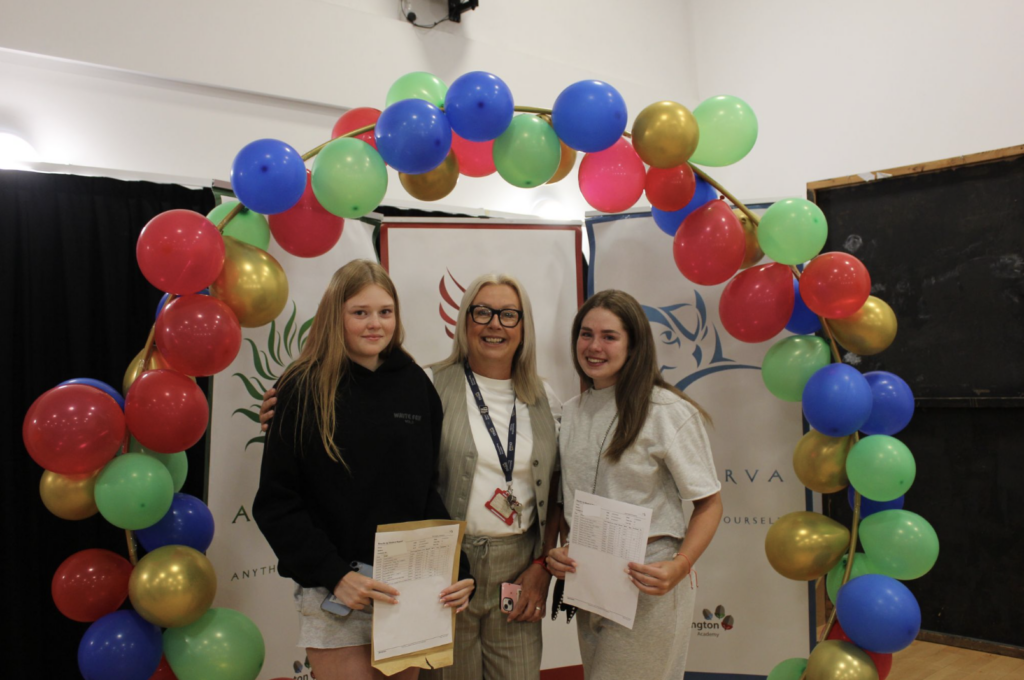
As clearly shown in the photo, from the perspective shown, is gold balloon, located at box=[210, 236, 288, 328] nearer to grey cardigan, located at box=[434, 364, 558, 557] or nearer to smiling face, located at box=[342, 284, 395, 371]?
smiling face, located at box=[342, 284, 395, 371]

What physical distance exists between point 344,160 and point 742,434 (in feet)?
6.77

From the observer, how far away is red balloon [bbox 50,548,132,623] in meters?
1.87

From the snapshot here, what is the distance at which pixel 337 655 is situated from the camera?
71.2 inches

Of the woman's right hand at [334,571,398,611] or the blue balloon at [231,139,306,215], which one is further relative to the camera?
the blue balloon at [231,139,306,215]

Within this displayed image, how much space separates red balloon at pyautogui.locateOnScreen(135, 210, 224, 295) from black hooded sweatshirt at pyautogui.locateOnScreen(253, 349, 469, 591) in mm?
404

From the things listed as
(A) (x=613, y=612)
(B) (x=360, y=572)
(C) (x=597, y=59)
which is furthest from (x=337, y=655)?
(C) (x=597, y=59)

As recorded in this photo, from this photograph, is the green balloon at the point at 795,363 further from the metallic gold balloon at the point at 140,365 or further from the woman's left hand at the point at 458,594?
the metallic gold balloon at the point at 140,365

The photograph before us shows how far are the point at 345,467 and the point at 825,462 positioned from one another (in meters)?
1.57

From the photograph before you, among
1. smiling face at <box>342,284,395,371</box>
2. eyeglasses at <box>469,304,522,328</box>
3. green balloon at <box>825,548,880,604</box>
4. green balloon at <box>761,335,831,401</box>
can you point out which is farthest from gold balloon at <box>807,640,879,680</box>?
smiling face at <box>342,284,395,371</box>

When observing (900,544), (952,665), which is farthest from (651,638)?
(952,665)

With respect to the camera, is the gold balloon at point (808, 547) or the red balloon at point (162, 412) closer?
the red balloon at point (162, 412)

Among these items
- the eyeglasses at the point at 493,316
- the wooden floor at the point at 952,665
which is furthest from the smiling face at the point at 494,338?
the wooden floor at the point at 952,665

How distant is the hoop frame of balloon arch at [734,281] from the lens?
204cm

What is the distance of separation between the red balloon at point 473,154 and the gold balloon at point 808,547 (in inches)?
62.0
